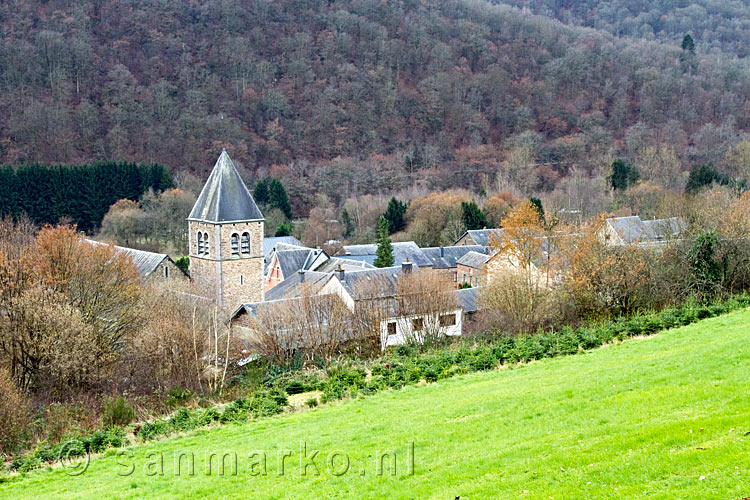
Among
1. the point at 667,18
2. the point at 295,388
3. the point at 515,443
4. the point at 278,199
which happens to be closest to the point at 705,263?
the point at 295,388

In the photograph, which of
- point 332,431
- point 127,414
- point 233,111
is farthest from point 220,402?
point 233,111

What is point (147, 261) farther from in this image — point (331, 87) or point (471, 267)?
point (331, 87)

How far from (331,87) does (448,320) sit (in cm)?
8400

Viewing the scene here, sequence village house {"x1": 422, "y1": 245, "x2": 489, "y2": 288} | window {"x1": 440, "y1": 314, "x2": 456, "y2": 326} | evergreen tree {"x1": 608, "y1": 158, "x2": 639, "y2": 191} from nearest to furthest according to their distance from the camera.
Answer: window {"x1": 440, "y1": 314, "x2": 456, "y2": 326} < village house {"x1": 422, "y1": 245, "x2": 489, "y2": 288} < evergreen tree {"x1": 608, "y1": 158, "x2": 639, "y2": 191}

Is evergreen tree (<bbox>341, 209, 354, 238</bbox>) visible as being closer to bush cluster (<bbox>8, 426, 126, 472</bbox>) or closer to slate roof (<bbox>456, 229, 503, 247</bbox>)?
slate roof (<bbox>456, 229, 503, 247</bbox>)

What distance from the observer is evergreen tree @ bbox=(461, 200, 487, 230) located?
6359 cm

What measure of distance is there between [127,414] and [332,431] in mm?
7660

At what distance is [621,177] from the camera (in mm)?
76562

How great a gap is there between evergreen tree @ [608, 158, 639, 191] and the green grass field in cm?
5972

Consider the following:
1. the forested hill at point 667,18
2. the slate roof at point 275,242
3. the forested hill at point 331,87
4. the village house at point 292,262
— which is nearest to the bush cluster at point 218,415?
the village house at point 292,262

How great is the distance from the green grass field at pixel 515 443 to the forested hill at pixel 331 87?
257 feet

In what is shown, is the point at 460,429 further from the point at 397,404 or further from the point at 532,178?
the point at 532,178

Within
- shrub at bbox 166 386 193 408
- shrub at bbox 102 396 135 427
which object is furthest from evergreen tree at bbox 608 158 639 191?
shrub at bbox 102 396 135 427

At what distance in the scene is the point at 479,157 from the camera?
105 meters
